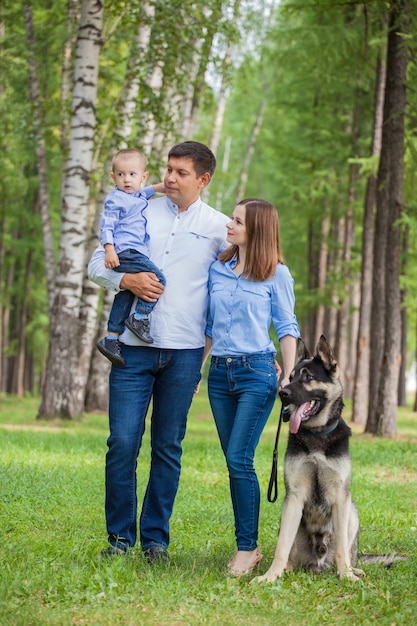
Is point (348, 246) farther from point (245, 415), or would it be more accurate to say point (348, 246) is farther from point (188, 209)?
point (245, 415)

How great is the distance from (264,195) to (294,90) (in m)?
18.2

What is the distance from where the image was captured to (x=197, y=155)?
621 cm

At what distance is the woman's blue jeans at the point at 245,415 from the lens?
19.7 feet

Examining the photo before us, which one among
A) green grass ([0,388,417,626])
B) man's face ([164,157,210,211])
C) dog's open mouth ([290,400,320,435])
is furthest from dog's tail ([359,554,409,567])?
man's face ([164,157,210,211])

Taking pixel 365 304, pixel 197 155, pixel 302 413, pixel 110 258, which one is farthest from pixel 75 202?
pixel 302 413

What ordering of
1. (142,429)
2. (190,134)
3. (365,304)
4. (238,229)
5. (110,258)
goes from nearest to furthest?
(110,258) → (238,229) → (142,429) → (365,304) → (190,134)

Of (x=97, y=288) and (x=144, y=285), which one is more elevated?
(x=97, y=288)

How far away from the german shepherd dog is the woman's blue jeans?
0.19m

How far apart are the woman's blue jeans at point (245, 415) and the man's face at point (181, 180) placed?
1140 mm

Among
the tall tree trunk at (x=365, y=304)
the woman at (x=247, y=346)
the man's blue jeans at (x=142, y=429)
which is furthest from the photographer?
the tall tree trunk at (x=365, y=304)

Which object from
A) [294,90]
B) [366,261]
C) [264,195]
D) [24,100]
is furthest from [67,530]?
[264,195]

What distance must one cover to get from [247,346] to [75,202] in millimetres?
10201

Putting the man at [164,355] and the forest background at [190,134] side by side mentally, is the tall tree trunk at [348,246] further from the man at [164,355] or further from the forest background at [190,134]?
the man at [164,355]

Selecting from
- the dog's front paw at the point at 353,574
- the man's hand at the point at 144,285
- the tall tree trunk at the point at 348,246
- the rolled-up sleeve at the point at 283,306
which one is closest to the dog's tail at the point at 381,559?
the dog's front paw at the point at 353,574
